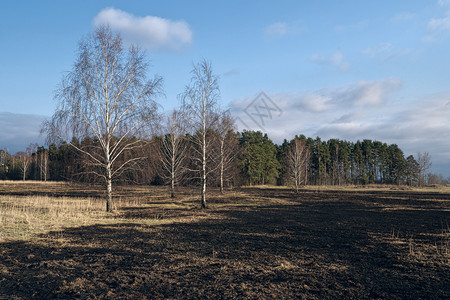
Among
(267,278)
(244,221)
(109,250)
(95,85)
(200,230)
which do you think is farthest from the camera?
(95,85)

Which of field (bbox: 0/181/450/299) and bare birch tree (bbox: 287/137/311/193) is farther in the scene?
bare birch tree (bbox: 287/137/311/193)

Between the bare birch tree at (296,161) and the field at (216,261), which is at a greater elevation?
the bare birch tree at (296,161)

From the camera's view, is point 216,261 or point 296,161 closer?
point 216,261

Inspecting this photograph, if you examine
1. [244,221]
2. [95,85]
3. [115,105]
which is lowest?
[244,221]

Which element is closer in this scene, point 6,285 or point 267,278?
point 6,285

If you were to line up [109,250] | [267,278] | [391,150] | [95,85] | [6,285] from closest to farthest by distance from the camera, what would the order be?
[6,285]
[267,278]
[109,250]
[95,85]
[391,150]

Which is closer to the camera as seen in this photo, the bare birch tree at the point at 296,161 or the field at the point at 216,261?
the field at the point at 216,261

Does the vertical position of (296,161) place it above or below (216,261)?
above

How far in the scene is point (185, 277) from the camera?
6.14 m

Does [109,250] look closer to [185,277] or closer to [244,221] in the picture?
[185,277]

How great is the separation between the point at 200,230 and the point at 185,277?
598cm

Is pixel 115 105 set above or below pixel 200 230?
above

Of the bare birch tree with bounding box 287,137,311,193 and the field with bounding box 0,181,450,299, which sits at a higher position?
the bare birch tree with bounding box 287,137,311,193

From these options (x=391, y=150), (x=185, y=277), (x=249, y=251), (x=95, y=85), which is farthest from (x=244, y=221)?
(x=391, y=150)
